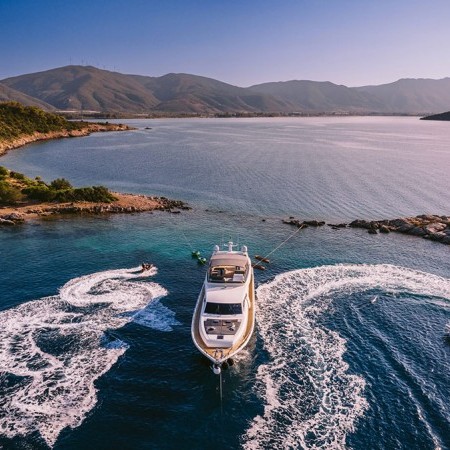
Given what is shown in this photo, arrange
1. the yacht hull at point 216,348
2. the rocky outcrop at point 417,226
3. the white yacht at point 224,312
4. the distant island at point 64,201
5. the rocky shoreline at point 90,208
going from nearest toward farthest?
the yacht hull at point 216,348 < the white yacht at point 224,312 < the rocky outcrop at point 417,226 < the rocky shoreline at point 90,208 < the distant island at point 64,201

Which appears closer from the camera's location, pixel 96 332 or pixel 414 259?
pixel 96 332

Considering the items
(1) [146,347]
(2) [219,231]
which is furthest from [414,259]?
(1) [146,347]

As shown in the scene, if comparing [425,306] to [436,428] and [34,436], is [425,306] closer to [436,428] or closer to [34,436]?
[436,428]

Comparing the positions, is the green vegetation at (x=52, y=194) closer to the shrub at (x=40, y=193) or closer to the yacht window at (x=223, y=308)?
the shrub at (x=40, y=193)

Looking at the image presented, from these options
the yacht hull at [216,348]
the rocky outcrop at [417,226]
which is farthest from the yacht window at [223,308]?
the rocky outcrop at [417,226]

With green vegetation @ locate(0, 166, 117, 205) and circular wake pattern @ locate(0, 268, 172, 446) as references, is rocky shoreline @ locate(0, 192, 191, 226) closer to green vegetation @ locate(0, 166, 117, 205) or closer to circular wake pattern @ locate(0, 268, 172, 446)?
green vegetation @ locate(0, 166, 117, 205)

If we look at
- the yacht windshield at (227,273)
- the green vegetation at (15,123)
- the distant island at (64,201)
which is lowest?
the distant island at (64,201)
